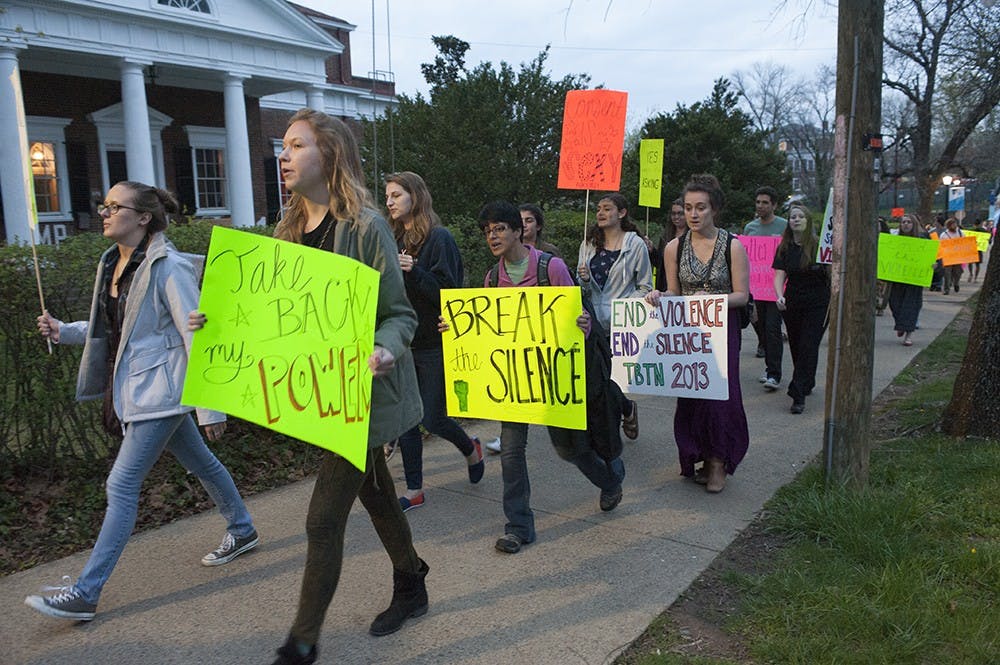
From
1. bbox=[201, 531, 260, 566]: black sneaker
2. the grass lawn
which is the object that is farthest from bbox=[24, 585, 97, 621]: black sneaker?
the grass lawn

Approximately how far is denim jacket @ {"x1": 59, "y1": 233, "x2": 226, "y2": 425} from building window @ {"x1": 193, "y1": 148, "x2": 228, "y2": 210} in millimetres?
20683

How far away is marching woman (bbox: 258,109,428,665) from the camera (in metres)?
2.70

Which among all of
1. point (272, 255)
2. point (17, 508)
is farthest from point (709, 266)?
point (17, 508)

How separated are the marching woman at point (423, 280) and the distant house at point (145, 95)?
11.6 m

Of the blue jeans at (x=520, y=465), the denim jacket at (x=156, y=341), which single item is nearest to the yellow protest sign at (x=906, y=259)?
the blue jeans at (x=520, y=465)

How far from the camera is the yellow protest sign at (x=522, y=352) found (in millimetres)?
3961

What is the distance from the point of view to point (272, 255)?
271 cm

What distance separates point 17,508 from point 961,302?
16.2m

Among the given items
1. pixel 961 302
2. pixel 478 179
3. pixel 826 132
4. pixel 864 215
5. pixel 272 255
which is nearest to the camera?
pixel 272 255

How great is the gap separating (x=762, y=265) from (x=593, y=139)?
2673 millimetres

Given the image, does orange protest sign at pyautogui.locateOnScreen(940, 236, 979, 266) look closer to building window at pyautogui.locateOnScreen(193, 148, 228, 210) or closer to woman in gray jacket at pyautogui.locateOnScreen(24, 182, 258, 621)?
woman in gray jacket at pyautogui.locateOnScreen(24, 182, 258, 621)

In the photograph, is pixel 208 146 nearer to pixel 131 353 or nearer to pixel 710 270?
pixel 710 270

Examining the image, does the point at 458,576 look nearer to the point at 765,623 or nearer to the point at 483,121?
the point at 765,623

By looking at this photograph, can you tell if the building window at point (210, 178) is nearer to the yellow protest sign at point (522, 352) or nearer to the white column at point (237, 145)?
the white column at point (237, 145)
